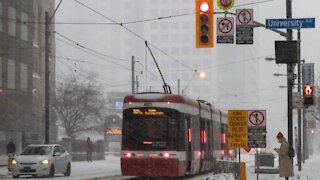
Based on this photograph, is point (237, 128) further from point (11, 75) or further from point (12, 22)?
point (12, 22)

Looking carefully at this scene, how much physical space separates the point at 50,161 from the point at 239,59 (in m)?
144

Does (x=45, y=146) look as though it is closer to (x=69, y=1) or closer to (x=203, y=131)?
(x=203, y=131)

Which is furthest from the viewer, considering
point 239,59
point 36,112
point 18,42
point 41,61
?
point 239,59

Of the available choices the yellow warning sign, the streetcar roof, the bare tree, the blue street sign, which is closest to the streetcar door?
the streetcar roof

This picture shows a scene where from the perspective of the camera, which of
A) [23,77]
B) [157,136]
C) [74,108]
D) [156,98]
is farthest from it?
[74,108]

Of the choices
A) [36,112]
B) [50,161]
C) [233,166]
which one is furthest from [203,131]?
[36,112]

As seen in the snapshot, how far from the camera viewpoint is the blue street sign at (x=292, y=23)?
20627 millimetres

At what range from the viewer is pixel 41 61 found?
2458 inches

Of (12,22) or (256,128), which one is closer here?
(256,128)

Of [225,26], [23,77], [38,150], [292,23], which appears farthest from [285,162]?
[23,77]

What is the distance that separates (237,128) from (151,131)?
497 centimetres

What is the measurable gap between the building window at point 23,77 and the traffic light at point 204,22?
110ft

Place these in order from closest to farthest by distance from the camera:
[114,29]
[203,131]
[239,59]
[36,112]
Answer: [203,131] < [36,112] < [239,59] < [114,29]

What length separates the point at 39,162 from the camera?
28.6 metres
